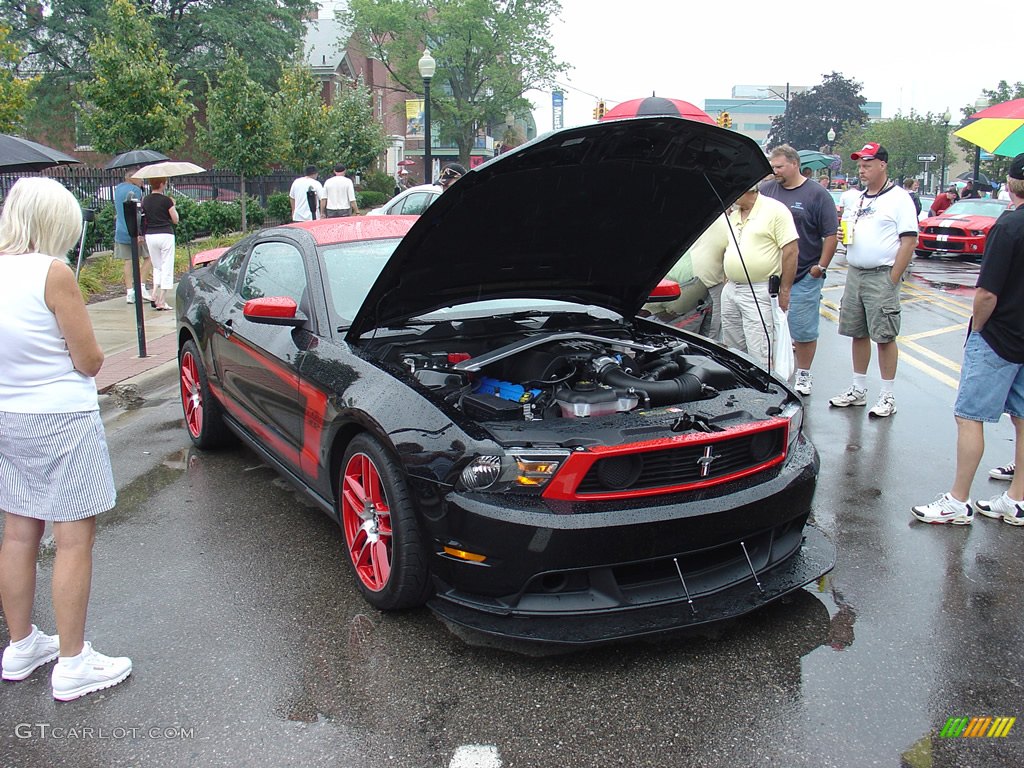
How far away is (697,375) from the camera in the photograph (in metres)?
3.86

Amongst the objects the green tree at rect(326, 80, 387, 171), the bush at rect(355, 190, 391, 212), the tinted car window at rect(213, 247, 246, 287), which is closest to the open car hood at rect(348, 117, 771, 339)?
the tinted car window at rect(213, 247, 246, 287)

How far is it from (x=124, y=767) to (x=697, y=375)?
2690 millimetres

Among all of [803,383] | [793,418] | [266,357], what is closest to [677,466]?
[793,418]

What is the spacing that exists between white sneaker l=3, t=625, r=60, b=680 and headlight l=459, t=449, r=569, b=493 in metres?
1.67

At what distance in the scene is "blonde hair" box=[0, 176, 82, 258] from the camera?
2.76 metres

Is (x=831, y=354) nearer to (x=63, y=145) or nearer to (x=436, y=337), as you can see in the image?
(x=436, y=337)

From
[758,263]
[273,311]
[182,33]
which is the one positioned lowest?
[273,311]

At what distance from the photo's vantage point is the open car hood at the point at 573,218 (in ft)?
11.2

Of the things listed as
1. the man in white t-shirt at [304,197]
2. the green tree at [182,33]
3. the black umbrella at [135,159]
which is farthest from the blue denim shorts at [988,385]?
the green tree at [182,33]

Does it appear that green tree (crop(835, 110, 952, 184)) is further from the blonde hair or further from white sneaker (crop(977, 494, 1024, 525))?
the blonde hair

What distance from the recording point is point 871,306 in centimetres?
629

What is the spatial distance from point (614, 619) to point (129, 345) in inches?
298

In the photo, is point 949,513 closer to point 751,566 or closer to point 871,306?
point 751,566

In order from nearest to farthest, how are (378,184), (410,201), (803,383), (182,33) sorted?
(803,383) < (410,201) < (378,184) < (182,33)
